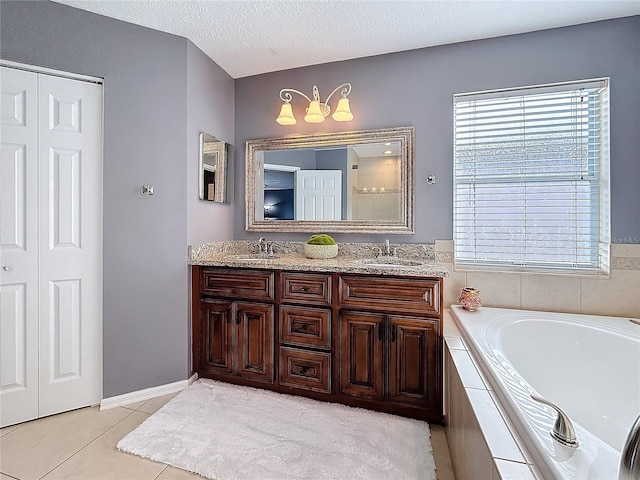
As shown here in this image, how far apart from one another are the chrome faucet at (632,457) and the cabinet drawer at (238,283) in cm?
165

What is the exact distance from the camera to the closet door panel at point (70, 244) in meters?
1.78

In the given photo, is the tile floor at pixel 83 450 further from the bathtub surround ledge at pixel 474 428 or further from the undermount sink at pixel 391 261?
the undermount sink at pixel 391 261

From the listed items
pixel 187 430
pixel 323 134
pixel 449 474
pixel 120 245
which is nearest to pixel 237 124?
pixel 323 134

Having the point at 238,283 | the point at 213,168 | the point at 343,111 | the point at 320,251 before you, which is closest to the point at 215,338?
the point at 238,283

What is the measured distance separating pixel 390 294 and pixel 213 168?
1652mm

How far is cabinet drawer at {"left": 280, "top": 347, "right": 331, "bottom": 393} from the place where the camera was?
1.90 metres

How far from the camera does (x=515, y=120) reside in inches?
81.7

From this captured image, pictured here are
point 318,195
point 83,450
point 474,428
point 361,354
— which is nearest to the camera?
point 474,428

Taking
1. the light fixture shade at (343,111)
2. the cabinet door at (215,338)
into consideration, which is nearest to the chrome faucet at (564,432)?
the cabinet door at (215,338)

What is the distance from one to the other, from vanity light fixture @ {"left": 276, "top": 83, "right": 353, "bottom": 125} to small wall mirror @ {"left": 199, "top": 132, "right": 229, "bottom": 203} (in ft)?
1.76

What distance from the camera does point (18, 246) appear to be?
1712 mm

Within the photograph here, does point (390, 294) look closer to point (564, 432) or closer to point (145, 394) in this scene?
point (564, 432)

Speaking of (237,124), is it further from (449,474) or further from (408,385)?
(449,474)

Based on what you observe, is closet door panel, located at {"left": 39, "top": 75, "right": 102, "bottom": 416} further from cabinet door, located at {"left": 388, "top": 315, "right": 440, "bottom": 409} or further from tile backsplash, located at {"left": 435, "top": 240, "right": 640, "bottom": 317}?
tile backsplash, located at {"left": 435, "top": 240, "right": 640, "bottom": 317}
